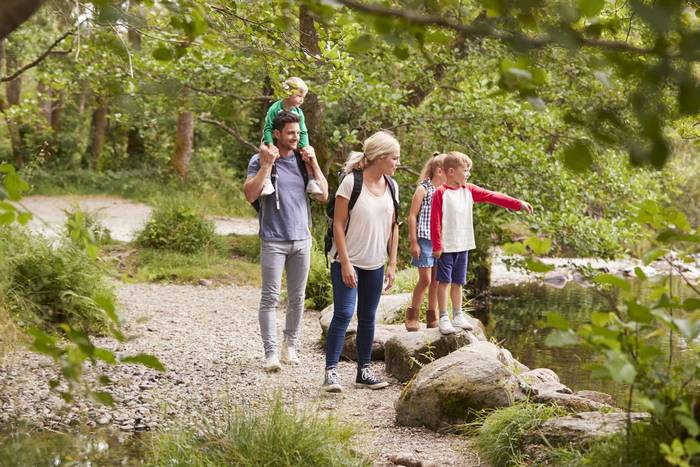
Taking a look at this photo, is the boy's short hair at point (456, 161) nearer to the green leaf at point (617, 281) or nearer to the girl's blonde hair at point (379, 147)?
the girl's blonde hair at point (379, 147)

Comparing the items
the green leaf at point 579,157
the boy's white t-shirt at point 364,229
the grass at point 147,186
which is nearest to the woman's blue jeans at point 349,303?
the boy's white t-shirt at point 364,229

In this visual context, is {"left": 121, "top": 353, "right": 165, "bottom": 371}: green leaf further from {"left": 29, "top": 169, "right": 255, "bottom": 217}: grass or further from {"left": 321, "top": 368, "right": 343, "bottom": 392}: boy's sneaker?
{"left": 29, "top": 169, "right": 255, "bottom": 217}: grass

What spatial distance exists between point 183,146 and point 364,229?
1675 cm

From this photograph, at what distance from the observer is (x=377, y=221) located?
582 cm

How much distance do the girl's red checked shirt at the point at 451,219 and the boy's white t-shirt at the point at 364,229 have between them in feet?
3.85

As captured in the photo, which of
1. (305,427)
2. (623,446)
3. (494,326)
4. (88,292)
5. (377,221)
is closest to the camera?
(623,446)

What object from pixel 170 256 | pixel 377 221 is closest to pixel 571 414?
pixel 377 221

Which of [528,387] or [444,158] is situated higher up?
[444,158]

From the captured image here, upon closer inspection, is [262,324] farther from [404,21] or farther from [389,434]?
[404,21]

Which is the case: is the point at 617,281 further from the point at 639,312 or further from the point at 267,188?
the point at 267,188

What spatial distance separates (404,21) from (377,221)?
3835 mm

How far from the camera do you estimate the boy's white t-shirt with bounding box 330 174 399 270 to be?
5.76 meters

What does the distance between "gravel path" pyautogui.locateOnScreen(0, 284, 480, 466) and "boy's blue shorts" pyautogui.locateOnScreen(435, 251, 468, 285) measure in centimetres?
97

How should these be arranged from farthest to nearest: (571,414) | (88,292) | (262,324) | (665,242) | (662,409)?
(88,292)
(262,324)
(571,414)
(665,242)
(662,409)
